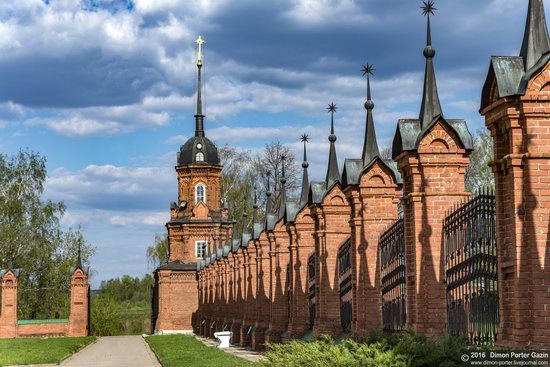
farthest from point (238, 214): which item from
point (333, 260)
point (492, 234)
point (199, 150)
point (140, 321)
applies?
point (492, 234)

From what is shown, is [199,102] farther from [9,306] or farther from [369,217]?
[369,217]

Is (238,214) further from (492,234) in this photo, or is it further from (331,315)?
(492,234)

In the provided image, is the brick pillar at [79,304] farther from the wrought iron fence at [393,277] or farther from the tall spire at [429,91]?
the tall spire at [429,91]

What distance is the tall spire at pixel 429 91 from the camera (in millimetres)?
12438

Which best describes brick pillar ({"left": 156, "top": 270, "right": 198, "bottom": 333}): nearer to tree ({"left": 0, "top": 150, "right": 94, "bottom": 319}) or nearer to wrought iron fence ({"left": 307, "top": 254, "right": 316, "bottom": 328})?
tree ({"left": 0, "top": 150, "right": 94, "bottom": 319})

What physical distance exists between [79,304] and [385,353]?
4704 cm

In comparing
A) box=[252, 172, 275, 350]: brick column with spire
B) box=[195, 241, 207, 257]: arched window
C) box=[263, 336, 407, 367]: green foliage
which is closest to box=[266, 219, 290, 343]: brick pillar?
box=[252, 172, 275, 350]: brick column with spire

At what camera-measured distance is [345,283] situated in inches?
725

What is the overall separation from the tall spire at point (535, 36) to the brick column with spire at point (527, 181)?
10mm

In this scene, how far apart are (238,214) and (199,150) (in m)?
6.58

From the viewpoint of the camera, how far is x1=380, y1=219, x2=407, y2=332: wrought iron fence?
46.4 ft

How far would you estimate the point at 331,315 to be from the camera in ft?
61.3

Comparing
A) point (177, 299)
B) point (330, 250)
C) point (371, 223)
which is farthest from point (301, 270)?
point (177, 299)

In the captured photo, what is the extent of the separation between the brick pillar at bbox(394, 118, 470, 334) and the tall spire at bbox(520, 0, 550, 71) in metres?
2.97
